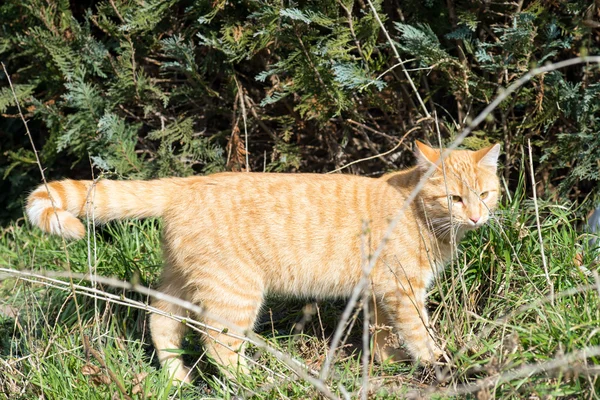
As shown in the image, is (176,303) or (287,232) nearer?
(176,303)

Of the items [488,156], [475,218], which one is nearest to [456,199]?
[475,218]

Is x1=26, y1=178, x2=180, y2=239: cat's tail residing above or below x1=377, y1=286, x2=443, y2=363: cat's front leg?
above

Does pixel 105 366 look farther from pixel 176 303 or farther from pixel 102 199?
pixel 102 199

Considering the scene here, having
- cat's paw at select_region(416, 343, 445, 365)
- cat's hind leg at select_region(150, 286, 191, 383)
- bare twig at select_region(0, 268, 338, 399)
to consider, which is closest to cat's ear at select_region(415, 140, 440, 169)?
cat's paw at select_region(416, 343, 445, 365)

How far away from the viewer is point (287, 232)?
3.59 m

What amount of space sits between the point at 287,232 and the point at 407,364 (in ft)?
3.20

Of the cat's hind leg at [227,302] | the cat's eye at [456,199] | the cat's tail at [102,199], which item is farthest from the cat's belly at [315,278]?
the cat's tail at [102,199]

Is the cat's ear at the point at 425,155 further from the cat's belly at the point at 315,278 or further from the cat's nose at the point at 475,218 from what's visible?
the cat's belly at the point at 315,278

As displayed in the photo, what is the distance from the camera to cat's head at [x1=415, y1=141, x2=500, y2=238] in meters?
3.54

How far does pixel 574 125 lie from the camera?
4.43m

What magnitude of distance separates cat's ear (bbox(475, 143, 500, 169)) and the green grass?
0.34 metres

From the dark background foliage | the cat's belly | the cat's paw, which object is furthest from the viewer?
the dark background foliage

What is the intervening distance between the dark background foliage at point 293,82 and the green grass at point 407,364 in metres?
0.63

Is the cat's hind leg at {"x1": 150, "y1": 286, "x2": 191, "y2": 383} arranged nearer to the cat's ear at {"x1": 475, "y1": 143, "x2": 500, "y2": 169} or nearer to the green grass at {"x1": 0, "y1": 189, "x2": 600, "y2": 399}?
the green grass at {"x1": 0, "y1": 189, "x2": 600, "y2": 399}
